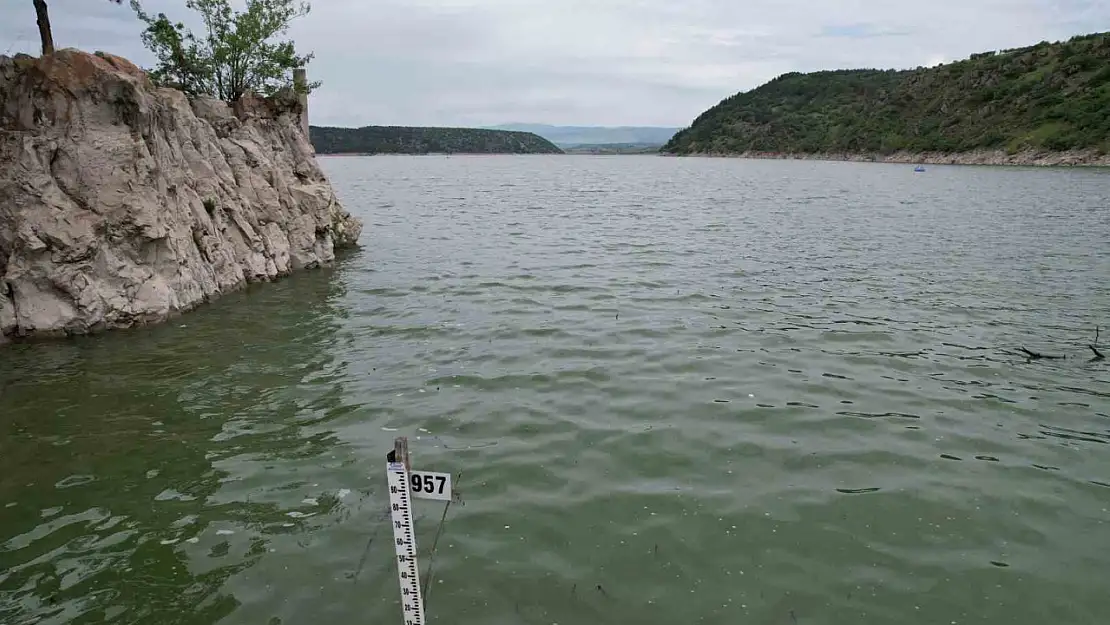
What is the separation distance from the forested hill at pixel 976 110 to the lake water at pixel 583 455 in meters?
96.9

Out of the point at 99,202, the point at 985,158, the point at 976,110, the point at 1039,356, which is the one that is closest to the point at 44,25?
the point at 99,202

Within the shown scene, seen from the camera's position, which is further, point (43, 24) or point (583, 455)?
point (43, 24)

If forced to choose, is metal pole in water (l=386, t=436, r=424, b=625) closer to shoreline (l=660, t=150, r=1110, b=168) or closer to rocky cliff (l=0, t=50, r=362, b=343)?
rocky cliff (l=0, t=50, r=362, b=343)

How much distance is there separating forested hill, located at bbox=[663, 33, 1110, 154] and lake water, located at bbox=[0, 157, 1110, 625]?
318ft

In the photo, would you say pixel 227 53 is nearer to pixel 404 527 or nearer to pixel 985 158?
pixel 404 527

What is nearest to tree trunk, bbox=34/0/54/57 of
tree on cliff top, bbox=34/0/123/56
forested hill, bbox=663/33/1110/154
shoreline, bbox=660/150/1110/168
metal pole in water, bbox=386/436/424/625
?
tree on cliff top, bbox=34/0/123/56

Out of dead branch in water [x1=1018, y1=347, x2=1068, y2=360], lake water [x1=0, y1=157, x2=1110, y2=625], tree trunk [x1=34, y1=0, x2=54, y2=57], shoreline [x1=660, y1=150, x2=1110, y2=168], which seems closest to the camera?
lake water [x1=0, y1=157, x2=1110, y2=625]

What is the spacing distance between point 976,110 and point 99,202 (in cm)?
13957

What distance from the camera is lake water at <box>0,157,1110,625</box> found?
6.93 metres

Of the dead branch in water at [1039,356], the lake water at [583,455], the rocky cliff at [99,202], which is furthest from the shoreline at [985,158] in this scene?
the rocky cliff at [99,202]

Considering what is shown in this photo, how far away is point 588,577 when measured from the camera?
7191mm

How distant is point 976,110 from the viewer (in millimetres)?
A: 121312

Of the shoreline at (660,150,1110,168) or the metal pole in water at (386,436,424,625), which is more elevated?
the shoreline at (660,150,1110,168)

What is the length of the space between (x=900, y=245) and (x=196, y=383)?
1032 inches
